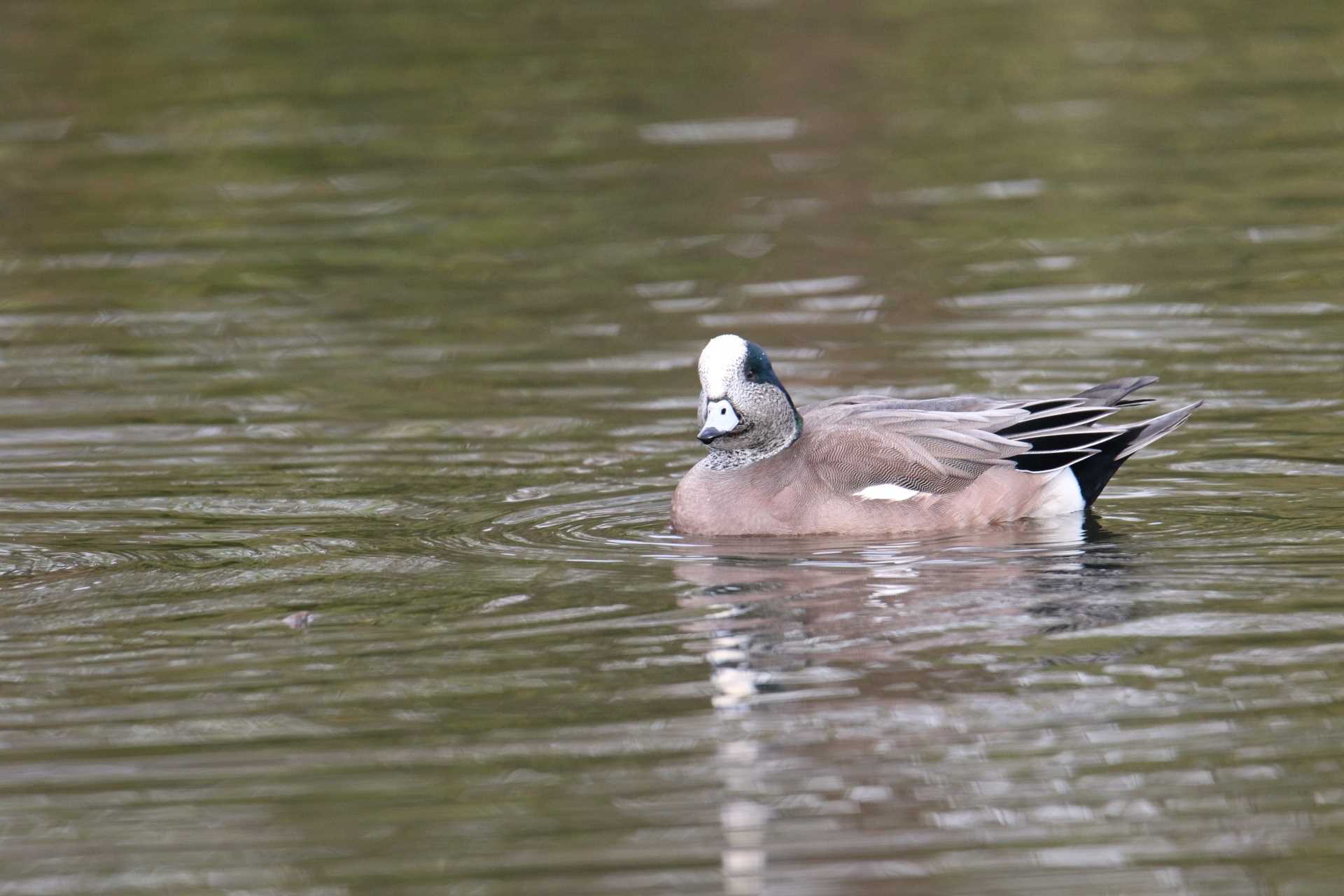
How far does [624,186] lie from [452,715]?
28.5ft

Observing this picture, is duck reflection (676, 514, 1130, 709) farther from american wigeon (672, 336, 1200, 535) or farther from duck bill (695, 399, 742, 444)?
duck bill (695, 399, 742, 444)

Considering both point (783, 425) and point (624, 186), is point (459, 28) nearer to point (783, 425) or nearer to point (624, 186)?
point (624, 186)

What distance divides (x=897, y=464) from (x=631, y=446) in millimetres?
1767

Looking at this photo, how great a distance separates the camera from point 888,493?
324 inches

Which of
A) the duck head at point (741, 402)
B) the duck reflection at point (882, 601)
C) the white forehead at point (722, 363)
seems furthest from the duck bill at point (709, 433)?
the duck reflection at point (882, 601)

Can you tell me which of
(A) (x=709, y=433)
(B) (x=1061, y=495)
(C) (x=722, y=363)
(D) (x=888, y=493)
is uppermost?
(C) (x=722, y=363)

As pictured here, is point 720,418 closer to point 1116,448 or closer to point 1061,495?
point 1061,495

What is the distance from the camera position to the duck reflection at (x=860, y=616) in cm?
587

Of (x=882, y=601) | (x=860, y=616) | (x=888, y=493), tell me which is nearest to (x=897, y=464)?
(x=888, y=493)

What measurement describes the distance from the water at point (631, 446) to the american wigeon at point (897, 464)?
0.17 m

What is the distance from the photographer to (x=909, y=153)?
15164mm

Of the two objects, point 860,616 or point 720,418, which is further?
point 720,418

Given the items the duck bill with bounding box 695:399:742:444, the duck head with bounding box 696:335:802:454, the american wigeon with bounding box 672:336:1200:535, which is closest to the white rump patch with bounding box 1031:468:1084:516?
the american wigeon with bounding box 672:336:1200:535

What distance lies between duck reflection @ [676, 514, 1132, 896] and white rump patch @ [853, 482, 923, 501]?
22 centimetres
